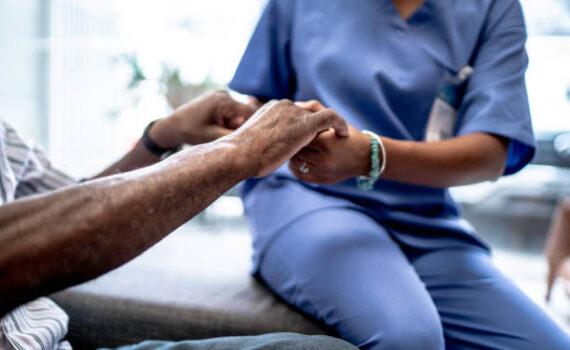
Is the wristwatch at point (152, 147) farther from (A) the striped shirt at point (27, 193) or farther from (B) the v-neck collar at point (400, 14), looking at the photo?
(B) the v-neck collar at point (400, 14)

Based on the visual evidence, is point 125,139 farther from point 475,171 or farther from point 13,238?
point 13,238

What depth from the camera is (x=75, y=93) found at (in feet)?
12.1

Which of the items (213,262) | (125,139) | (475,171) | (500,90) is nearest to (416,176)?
(475,171)

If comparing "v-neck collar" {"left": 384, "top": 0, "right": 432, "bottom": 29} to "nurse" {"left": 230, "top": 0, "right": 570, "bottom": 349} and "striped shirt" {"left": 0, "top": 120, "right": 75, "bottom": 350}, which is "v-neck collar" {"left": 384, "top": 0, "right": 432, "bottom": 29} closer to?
"nurse" {"left": 230, "top": 0, "right": 570, "bottom": 349}

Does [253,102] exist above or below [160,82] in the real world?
above

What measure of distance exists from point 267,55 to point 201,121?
240mm

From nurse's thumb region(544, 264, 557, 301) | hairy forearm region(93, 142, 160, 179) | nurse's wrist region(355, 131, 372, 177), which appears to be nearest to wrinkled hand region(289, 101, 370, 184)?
nurse's wrist region(355, 131, 372, 177)

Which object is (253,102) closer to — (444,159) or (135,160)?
(135,160)

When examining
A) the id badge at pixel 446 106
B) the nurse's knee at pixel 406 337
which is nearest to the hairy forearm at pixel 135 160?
the nurse's knee at pixel 406 337

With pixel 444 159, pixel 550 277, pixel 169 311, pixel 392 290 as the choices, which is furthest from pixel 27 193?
pixel 550 277

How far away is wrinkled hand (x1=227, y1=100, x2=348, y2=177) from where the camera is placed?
23.5 inches

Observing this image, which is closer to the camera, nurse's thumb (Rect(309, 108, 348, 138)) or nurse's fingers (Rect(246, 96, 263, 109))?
nurse's thumb (Rect(309, 108, 348, 138))

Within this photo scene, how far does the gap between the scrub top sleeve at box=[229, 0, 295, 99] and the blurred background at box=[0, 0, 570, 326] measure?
1.83m

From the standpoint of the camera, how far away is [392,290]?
0.76 metres
